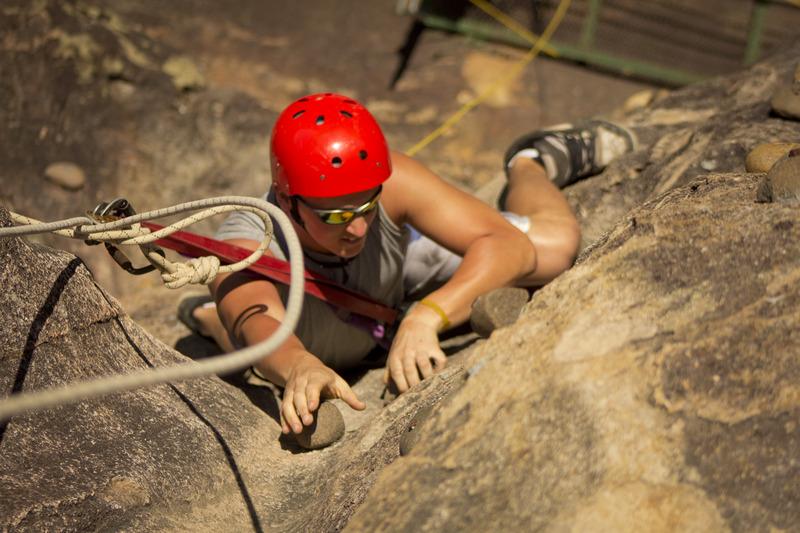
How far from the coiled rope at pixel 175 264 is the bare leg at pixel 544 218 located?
55.4 inches

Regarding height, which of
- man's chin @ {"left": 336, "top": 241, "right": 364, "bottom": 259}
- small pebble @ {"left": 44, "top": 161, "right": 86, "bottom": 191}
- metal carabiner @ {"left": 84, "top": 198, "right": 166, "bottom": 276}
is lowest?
small pebble @ {"left": 44, "top": 161, "right": 86, "bottom": 191}

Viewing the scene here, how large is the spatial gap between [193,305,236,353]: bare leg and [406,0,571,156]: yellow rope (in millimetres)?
3137

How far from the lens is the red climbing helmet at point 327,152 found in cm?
296

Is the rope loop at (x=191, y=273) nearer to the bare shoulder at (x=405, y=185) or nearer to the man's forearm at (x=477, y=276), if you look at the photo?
the man's forearm at (x=477, y=276)

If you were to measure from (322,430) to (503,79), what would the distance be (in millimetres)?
5558

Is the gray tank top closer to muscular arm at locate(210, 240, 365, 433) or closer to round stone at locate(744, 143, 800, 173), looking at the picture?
muscular arm at locate(210, 240, 365, 433)

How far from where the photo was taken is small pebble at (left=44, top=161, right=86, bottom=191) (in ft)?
18.4

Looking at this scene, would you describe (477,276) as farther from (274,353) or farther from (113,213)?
(113,213)

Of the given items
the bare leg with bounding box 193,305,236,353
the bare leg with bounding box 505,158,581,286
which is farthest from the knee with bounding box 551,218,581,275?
the bare leg with bounding box 193,305,236,353

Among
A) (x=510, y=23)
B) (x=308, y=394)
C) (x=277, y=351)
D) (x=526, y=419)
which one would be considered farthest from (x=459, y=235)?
(x=510, y=23)

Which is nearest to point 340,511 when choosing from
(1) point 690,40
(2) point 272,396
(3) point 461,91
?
(2) point 272,396

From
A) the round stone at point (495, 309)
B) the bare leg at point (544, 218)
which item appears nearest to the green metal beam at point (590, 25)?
the bare leg at point (544, 218)

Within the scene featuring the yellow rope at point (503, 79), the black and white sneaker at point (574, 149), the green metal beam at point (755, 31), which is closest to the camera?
the black and white sneaker at point (574, 149)

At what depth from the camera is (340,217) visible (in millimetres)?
3025
